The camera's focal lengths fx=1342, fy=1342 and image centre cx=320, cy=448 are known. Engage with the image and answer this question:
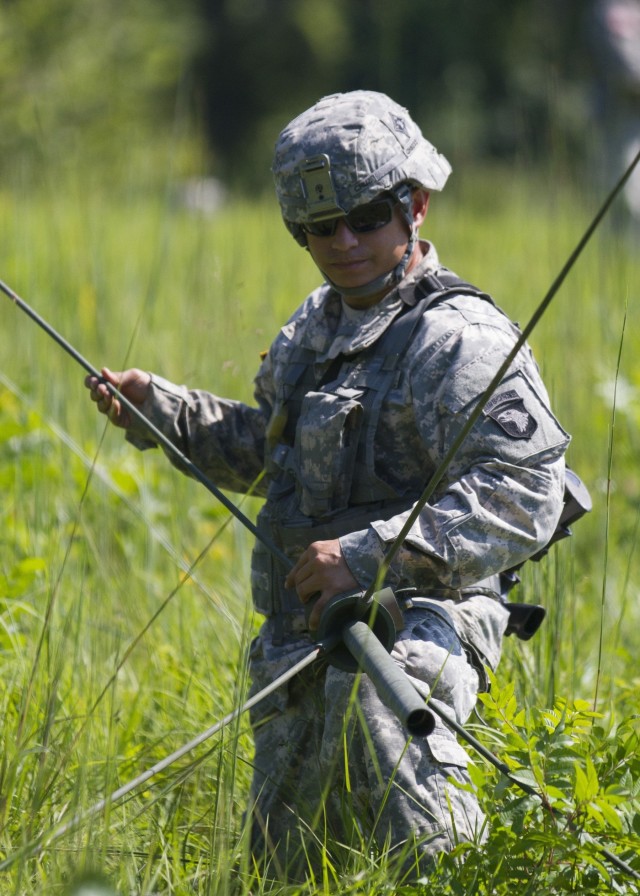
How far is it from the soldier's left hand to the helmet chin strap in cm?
54

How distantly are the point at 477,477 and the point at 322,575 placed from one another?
0.32 m

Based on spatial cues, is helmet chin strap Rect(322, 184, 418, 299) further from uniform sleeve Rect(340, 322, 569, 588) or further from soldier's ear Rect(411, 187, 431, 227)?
uniform sleeve Rect(340, 322, 569, 588)

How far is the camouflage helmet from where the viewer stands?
249cm

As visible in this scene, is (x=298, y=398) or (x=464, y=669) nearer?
(x=464, y=669)

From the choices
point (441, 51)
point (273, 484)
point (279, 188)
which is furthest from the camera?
point (441, 51)

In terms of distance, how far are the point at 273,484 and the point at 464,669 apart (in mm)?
572

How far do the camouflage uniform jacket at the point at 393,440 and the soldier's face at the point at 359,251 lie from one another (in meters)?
0.06

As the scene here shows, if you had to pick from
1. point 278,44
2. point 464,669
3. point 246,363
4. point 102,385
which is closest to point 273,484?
point 102,385

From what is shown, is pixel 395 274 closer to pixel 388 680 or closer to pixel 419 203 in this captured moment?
pixel 419 203

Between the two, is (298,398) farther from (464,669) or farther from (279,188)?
(464,669)

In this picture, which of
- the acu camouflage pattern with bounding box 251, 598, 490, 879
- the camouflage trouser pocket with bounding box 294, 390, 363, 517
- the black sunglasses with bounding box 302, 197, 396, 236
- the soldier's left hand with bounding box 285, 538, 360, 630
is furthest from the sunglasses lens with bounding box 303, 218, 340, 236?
the acu camouflage pattern with bounding box 251, 598, 490, 879

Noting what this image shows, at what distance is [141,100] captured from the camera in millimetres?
25516

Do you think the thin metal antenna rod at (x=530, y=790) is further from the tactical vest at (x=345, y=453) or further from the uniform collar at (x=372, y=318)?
the uniform collar at (x=372, y=318)

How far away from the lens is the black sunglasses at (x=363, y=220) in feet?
8.39
